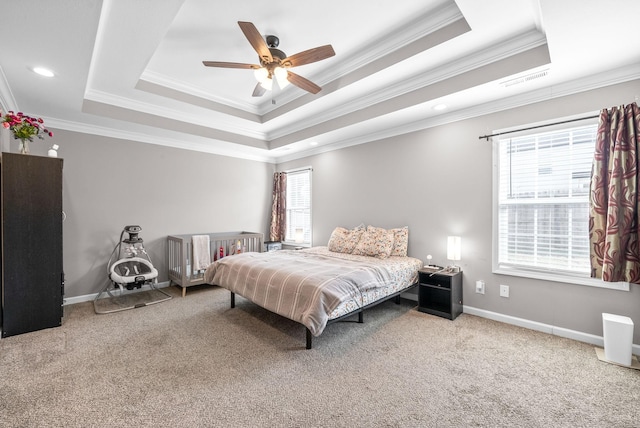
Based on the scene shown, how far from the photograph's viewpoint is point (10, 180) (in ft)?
9.32

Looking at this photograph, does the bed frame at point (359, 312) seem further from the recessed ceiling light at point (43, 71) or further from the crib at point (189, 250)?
the recessed ceiling light at point (43, 71)

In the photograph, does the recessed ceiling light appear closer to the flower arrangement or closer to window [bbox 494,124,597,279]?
the flower arrangement

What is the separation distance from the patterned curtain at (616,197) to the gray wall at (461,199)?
8.6 inches

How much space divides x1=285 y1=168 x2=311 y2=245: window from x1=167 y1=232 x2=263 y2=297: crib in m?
0.93

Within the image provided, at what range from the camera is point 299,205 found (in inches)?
228

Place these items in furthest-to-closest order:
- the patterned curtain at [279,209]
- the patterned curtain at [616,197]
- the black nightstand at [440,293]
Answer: the patterned curtain at [279,209] → the black nightstand at [440,293] → the patterned curtain at [616,197]

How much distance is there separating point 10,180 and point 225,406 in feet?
10.4

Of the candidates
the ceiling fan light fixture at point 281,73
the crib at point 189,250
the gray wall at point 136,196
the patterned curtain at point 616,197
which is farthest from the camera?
the crib at point 189,250

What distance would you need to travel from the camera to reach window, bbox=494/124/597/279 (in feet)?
9.00

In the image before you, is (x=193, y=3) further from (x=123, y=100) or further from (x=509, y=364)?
(x=509, y=364)

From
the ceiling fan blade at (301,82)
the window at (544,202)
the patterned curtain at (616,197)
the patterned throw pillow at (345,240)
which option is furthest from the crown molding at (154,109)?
the patterned curtain at (616,197)

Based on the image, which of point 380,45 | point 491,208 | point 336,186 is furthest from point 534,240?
point 336,186

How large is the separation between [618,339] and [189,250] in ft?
16.2

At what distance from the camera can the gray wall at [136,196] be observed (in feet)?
12.8
